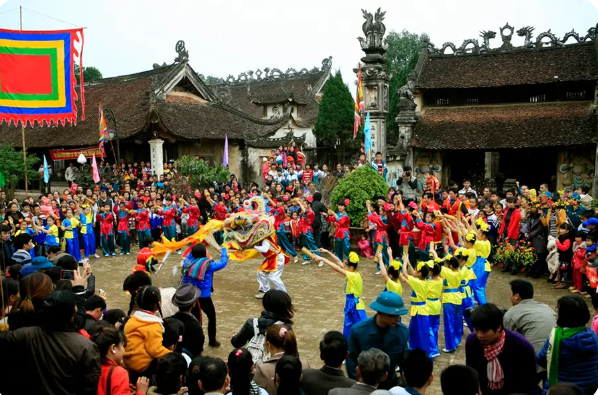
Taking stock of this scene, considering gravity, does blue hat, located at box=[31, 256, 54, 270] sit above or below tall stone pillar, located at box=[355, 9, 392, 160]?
below

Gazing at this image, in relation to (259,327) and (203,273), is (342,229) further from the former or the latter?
(259,327)

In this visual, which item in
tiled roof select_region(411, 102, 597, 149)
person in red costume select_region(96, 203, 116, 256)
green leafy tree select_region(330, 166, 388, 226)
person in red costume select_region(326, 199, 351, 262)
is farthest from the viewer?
tiled roof select_region(411, 102, 597, 149)

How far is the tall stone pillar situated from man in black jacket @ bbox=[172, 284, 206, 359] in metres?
11.2

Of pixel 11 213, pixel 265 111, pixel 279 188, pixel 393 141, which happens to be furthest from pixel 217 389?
pixel 265 111

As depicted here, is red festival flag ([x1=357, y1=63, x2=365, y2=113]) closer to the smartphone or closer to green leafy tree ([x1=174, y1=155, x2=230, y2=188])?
green leafy tree ([x1=174, y1=155, x2=230, y2=188])

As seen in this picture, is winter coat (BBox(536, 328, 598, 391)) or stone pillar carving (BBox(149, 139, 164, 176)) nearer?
winter coat (BBox(536, 328, 598, 391))

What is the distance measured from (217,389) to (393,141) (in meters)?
27.6

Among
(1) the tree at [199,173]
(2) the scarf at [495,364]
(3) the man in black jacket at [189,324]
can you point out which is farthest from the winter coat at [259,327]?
(1) the tree at [199,173]

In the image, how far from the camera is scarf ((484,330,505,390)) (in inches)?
149

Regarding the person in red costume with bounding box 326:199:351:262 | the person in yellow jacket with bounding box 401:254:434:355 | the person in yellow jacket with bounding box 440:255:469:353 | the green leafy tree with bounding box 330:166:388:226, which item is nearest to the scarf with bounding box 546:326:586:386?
the person in yellow jacket with bounding box 401:254:434:355

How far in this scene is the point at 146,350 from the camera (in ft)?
13.9

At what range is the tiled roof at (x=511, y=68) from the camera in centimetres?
1978

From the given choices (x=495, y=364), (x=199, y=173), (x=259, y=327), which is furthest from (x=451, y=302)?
(x=199, y=173)

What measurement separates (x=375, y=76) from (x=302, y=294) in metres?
8.11
